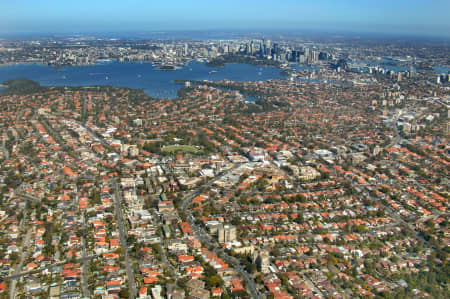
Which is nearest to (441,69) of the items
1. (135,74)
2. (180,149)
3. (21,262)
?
(135,74)

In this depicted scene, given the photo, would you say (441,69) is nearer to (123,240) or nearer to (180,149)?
(180,149)

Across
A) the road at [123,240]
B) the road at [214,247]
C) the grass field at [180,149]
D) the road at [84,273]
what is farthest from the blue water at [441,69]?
the road at [84,273]

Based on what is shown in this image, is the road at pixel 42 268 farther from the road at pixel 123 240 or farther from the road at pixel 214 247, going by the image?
the road at pixel 214 247

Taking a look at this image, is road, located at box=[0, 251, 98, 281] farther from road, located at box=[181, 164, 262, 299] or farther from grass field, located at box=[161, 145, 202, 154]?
grass field, located at box=[161, 145, 202, 154]

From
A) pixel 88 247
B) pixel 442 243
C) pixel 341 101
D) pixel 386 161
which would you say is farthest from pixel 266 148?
pixel 341 101

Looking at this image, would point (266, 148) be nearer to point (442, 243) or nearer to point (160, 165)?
point (160, 165)

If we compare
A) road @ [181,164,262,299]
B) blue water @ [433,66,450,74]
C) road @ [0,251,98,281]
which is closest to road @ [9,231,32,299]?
road @ [0,251,98,281]
